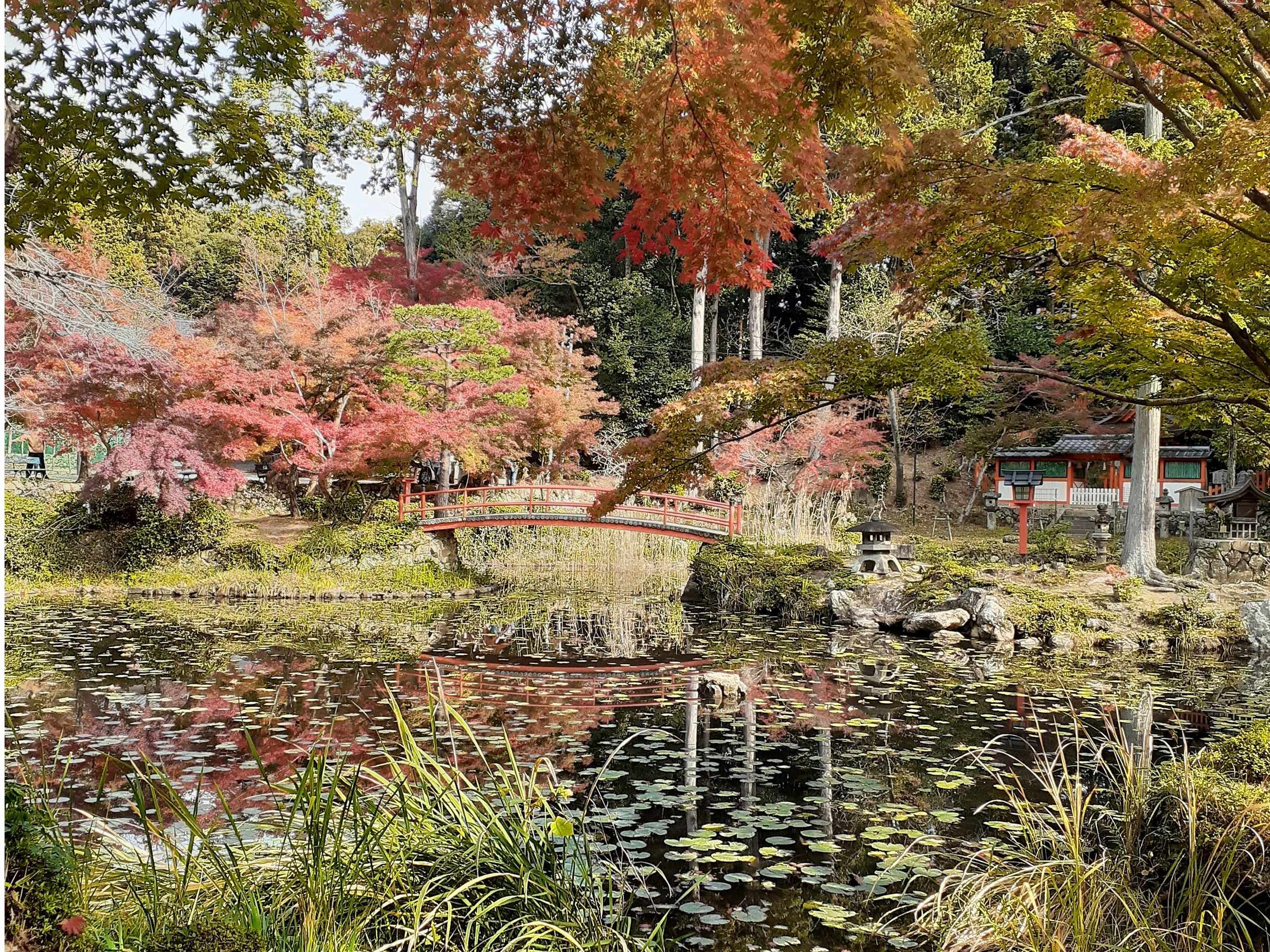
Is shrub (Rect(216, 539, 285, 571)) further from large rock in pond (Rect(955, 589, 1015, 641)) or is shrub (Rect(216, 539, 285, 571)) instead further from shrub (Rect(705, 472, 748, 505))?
large rock in pond (Rect(955, 589, 1015, 641))

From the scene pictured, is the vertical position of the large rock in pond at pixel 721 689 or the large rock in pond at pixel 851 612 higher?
the large rock in pond at pixel 851 612

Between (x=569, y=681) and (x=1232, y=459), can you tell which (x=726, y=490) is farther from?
Result: (x=569, y=681)

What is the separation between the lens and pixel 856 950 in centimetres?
265

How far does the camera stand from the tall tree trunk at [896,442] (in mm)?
14812

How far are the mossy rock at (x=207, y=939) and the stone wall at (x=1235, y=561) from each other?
9890 mm

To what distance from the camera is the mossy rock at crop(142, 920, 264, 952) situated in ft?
5.78

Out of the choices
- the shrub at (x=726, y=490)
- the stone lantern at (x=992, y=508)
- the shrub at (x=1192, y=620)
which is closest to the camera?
the shrub at (x=1192, y=620)

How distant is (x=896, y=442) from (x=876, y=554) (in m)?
6.23

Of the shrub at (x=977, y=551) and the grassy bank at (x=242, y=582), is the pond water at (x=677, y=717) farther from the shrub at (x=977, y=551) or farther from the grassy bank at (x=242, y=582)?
the shrub at (x=977, y=551)

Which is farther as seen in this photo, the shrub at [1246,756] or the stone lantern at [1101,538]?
the stone lantern at [1101,538]

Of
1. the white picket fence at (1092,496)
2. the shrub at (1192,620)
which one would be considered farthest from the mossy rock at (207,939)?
the white picket fence at (1092,496)

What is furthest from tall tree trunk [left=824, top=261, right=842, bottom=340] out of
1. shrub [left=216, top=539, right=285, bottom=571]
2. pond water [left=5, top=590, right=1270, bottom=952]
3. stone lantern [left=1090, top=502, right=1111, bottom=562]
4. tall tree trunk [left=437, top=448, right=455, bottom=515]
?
shrub [left=216, top=539, right=285, bottom=571]

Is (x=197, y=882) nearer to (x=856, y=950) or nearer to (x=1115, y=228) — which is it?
(x=856, y=950)

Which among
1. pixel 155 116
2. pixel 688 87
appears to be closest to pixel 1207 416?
pixel 688 87
